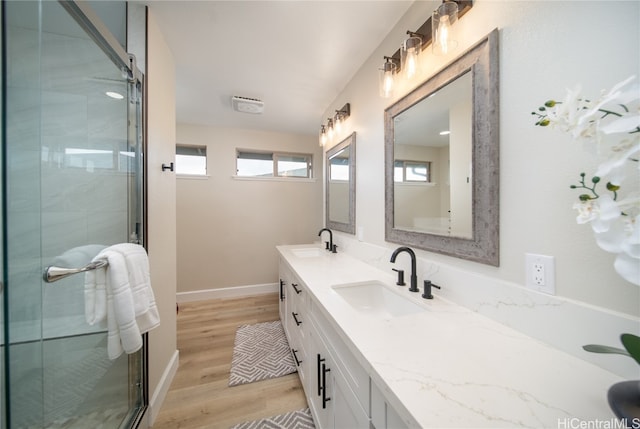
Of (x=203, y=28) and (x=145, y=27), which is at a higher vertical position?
(x=203, y=28)

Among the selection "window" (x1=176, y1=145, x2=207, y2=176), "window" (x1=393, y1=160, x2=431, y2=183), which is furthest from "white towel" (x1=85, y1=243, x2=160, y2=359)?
"window" (x1=176, y1=145, x2=207, y2=176)

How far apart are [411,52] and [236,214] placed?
289cm

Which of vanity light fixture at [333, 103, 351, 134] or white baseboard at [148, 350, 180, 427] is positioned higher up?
vanity light fixture at [333, 103, 351, 134]

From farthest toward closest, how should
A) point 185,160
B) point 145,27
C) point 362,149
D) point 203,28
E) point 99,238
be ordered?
point 185,160 < point 362,149 < point 203,28 < point 145,27 < point 99,238

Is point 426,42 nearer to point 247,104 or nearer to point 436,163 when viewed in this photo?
point 436,163

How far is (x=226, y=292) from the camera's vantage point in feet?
10.9

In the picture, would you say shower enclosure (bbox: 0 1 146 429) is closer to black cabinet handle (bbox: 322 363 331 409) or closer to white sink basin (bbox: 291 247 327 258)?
black cabinet handle (bbox: 322 363 331 409)

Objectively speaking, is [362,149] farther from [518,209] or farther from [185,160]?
[185,160]

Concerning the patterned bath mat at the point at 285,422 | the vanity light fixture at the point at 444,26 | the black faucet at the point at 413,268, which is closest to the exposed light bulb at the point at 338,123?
the vanity light fixture at the point at 444,26

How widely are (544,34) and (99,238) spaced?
2029 mm

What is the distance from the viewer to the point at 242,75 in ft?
6.69

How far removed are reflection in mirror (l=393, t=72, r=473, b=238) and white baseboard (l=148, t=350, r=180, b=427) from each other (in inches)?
74.4

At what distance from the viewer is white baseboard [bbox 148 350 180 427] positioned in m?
1.39

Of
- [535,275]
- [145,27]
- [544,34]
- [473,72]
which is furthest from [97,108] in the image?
[535,275]
